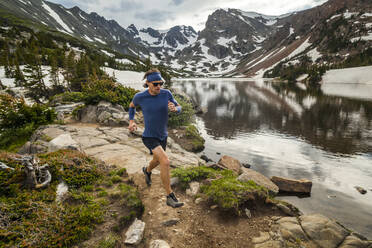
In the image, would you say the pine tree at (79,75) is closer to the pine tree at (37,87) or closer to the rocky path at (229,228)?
the pine tree at (37,87)

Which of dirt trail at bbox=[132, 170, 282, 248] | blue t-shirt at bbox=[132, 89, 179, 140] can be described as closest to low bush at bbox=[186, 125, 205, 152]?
dirt trail at bbox=[132, 170, 282, 248]

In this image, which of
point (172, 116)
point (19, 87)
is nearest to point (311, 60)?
point (172, 116)

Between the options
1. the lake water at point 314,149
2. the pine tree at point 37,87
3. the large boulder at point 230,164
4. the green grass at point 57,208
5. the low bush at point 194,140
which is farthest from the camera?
the pine tree at point 37,87

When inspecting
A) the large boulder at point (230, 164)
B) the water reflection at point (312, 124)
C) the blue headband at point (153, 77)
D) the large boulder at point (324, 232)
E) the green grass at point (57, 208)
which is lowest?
the water reflection at point (312, 124)

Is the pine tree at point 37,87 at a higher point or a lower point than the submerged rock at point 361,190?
higher

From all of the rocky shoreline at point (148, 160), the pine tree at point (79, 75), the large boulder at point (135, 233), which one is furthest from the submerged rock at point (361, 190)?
the pine tree at point (79, 75)

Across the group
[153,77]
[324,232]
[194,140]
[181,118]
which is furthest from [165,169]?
[181,118]

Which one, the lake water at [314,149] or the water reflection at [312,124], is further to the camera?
the water reflection at [312,124]

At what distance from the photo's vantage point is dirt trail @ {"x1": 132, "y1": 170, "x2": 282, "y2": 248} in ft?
14.7

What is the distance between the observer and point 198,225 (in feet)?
16.3

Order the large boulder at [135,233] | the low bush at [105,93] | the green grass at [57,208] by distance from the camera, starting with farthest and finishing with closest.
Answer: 1. the low bush at [105,93]
2. the large boulder at [135,233]
3. the green grass at [57,208]

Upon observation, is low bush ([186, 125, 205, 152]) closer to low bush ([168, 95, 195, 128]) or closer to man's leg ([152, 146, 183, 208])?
low bush ([168, 95, 195, 128])

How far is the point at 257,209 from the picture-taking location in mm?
5840

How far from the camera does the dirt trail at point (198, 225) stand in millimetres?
4484
